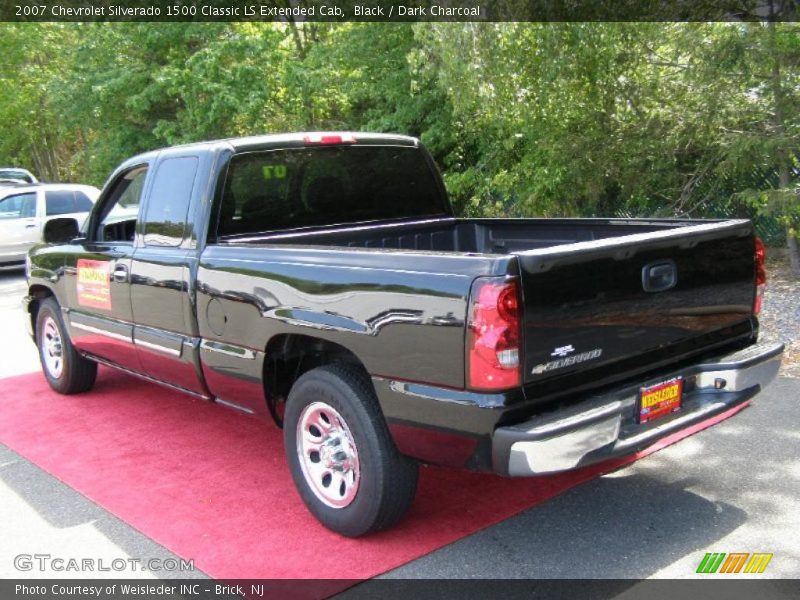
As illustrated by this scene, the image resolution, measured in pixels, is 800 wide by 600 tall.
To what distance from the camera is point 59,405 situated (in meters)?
6.47

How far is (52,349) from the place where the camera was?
680cm

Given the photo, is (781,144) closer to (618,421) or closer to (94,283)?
(618,421)

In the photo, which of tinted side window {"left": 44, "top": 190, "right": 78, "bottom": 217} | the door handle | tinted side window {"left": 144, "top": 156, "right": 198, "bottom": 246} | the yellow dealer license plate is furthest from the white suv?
the yellow dealer license plate

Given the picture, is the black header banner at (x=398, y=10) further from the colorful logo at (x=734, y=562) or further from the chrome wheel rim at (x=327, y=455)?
the colorful logo at (x=734, y=562)

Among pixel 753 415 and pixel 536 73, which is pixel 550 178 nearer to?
pixel 536 73

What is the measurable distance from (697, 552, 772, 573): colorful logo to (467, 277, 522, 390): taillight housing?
1239 mm

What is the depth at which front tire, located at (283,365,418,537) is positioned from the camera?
145 inches

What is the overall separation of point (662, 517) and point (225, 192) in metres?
2.95

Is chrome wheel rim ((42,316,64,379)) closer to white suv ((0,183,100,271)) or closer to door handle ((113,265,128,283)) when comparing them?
door handle ((113,265,128,283))

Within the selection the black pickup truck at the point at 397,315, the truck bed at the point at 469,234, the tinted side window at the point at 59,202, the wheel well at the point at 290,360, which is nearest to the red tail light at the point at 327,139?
the black pickup truck at the point at 397,315

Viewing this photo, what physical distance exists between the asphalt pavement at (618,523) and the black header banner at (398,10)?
5611 mm

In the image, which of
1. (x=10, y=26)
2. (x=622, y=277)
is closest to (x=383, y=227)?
(x=622, y=277)

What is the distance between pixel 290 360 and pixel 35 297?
3466 mm

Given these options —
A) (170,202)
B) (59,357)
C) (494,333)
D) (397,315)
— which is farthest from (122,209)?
(494,333)
